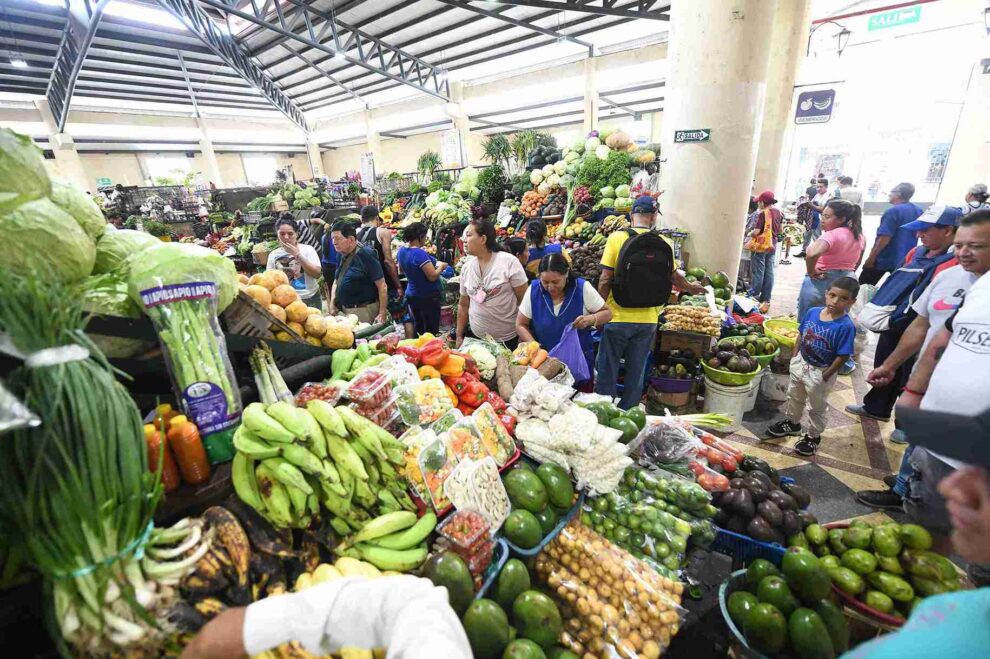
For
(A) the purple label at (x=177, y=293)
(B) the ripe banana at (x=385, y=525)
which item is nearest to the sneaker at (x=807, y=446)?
(B) the ripe banana at (x=385, y=525)

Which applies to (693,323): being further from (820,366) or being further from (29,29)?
(29,29)

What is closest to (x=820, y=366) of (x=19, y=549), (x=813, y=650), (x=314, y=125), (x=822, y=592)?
(x=822, y=592)

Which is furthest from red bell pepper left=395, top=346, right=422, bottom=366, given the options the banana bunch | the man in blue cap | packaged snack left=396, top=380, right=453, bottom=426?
the man in blue cap

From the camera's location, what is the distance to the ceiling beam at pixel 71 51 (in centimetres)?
1081

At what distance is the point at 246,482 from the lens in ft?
4.44

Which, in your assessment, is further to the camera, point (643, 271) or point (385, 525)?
point (643, 271)

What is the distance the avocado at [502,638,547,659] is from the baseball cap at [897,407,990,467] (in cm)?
125

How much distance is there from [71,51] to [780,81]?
69.3 feet

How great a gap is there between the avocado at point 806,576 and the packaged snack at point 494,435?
1.30 m

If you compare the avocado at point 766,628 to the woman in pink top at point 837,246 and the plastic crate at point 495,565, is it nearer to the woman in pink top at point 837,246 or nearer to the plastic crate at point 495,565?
the plastic crate at point 495,565

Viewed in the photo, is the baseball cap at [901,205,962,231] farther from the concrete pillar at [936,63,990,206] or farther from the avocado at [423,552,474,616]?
the concrete pillar at [936,63,990,206]

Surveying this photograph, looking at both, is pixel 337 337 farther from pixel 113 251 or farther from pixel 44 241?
pixel 44 241

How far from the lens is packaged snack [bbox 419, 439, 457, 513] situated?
168cm

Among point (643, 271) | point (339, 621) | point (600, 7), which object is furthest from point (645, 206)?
point (600, 7)
